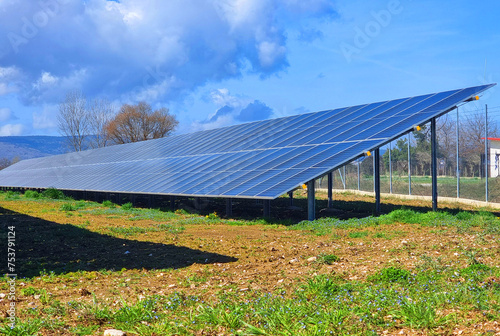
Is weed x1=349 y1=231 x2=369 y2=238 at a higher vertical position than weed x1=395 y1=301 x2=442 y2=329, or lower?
higher

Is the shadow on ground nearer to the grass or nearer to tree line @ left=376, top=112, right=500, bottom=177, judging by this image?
the grass

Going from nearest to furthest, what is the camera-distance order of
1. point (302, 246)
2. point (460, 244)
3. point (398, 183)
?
point (460, 244)
point (302, 246)
point (398, 183)

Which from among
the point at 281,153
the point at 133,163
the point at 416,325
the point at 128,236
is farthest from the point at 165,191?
the point at 416,325

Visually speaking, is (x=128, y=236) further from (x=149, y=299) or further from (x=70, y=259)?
(x=149, y=299)

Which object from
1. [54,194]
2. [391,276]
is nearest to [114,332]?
[391,276]

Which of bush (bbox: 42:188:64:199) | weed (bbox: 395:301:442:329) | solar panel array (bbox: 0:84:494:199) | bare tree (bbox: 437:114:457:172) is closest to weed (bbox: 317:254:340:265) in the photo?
weed (bbox: 395:301:442:329)

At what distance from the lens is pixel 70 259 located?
1088cm

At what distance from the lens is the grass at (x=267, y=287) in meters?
5.68

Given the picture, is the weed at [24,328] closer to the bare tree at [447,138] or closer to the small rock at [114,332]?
the small rock at [114,332]

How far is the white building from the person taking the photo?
24344 millimetres

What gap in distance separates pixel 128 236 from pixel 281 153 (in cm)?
898

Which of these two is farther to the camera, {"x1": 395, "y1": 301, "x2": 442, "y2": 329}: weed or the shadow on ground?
the shadow on ground

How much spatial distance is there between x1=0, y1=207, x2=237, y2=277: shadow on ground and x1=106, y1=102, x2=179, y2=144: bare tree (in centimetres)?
7881

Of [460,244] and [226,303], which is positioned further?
[460,244]
